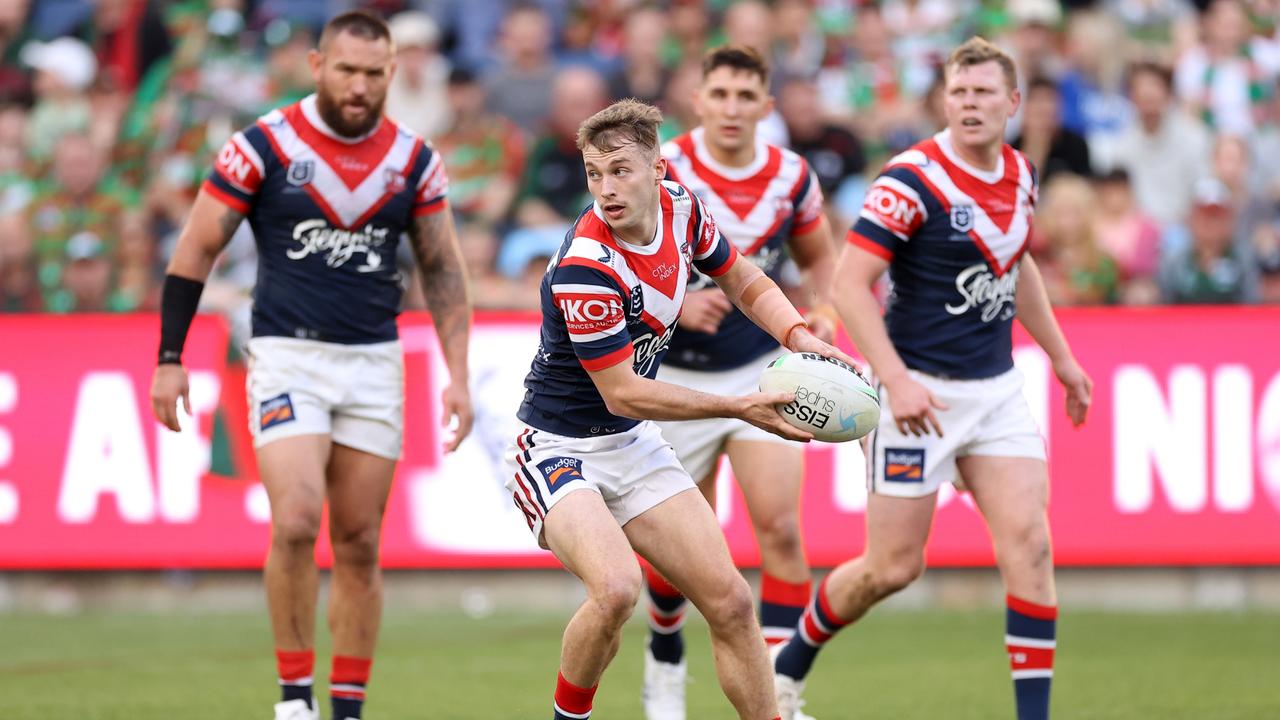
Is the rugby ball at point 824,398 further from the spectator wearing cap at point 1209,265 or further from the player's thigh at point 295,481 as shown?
the spectator wearing cap at point 1209,265

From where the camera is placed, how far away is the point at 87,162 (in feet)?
46.1

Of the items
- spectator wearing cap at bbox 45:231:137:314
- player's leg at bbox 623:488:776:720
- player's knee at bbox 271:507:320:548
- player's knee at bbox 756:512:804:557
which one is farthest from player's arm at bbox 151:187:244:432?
spectator wearing cap at bbox 45:231:137:314

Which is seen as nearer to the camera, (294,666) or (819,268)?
(294,666)

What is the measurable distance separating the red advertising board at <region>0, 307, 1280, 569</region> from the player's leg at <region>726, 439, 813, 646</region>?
3.62 meters

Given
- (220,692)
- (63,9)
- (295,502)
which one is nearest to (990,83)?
(295,502)

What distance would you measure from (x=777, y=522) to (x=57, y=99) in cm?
966

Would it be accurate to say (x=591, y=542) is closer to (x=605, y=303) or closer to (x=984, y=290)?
(x=605, y=303)

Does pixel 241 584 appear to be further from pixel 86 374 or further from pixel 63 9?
pixel 63 9

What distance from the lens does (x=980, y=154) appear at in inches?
282

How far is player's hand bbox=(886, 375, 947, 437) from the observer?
677 centimetres

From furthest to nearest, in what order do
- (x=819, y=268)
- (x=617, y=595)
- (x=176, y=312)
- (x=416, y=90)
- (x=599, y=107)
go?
(x=416, y=90), (x=599, y=107), (x=819, y=268), (x=176, y=312), (x=617, y=595)

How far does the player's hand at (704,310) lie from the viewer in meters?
7.57

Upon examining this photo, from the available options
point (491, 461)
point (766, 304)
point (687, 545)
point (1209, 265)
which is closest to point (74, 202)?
point (491, 461)

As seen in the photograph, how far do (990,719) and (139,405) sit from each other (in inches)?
242
